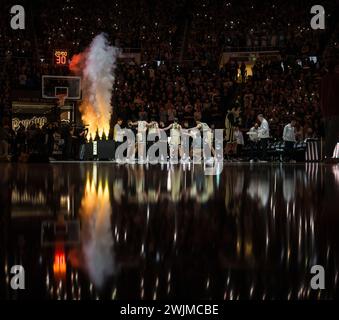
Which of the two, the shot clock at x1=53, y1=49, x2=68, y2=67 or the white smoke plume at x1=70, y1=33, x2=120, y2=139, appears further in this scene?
the shot clock at x1=53, y1=49, x2=68, y2=67

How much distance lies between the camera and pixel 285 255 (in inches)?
41.1

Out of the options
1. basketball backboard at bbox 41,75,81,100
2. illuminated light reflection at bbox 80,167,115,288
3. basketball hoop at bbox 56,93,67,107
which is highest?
basketball backboard at bbox 41,75,81,100

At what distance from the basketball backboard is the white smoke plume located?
593mm

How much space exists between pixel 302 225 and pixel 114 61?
20.5 m

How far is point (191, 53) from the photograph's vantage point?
78.0 feet

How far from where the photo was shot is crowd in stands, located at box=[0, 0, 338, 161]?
59.5 ft

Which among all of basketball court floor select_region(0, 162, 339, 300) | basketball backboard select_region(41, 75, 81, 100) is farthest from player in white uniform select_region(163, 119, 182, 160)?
basketball court floor select_region(0, 162, 339, 300)

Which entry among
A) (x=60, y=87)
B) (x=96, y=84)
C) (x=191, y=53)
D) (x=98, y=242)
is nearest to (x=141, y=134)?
(x=96, y=84)

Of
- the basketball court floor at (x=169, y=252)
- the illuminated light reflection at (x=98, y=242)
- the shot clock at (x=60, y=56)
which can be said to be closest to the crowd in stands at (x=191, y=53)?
the shot clock at (x=60, y=56)

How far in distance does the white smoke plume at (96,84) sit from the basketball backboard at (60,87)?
1.94 feet

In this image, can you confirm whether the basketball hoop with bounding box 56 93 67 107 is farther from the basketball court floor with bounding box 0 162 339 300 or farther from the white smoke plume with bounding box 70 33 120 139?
the basketball court floor with bounding box 0 162 339 300

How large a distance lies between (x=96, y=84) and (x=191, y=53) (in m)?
5.74

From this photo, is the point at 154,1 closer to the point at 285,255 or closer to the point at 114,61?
the point at 114,61

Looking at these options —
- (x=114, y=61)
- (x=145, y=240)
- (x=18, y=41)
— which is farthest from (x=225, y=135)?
(x=145, y=240)
